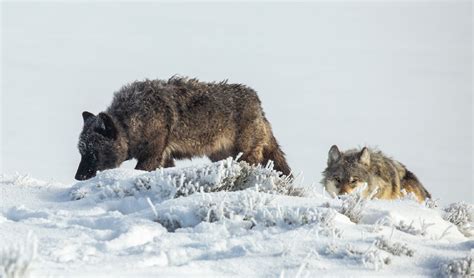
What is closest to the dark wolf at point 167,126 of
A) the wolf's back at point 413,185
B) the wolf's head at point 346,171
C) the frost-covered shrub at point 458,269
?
the wolf's head at point 346,171

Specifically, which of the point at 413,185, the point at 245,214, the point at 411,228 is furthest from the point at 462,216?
the point at 413,185

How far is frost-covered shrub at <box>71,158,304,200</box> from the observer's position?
7992 mm

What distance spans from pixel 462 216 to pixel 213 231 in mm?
4354

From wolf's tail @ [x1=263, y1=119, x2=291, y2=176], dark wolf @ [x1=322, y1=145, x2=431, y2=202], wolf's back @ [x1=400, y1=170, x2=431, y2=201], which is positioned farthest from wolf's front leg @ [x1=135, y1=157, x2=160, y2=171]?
wolf's back @ [x1=400, y1=170, x2=431, y2=201]

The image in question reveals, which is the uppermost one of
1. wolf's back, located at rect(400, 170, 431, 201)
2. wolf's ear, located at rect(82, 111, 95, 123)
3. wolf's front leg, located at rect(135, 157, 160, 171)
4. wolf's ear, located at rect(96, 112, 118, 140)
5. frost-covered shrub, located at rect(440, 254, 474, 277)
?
wolf's ear, located at rect(82, 111, 95, 123)

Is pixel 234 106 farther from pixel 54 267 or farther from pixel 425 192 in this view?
pixel 54 267

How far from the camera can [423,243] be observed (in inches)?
277

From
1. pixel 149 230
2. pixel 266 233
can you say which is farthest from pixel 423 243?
pixel 149 230

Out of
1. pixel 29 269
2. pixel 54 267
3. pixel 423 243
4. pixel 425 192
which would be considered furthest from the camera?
pixel 425 192

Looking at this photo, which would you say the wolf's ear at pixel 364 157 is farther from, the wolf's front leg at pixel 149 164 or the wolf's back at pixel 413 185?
the wolf's front leg at pixel 149 164

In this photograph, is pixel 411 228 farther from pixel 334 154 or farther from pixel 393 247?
pixel 334 154

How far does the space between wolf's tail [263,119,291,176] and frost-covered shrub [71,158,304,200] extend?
280 inches

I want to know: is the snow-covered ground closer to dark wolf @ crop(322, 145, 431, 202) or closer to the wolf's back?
dark wolf @ crop(322, 145, 431, 202)

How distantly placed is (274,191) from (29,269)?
12.9 ft
